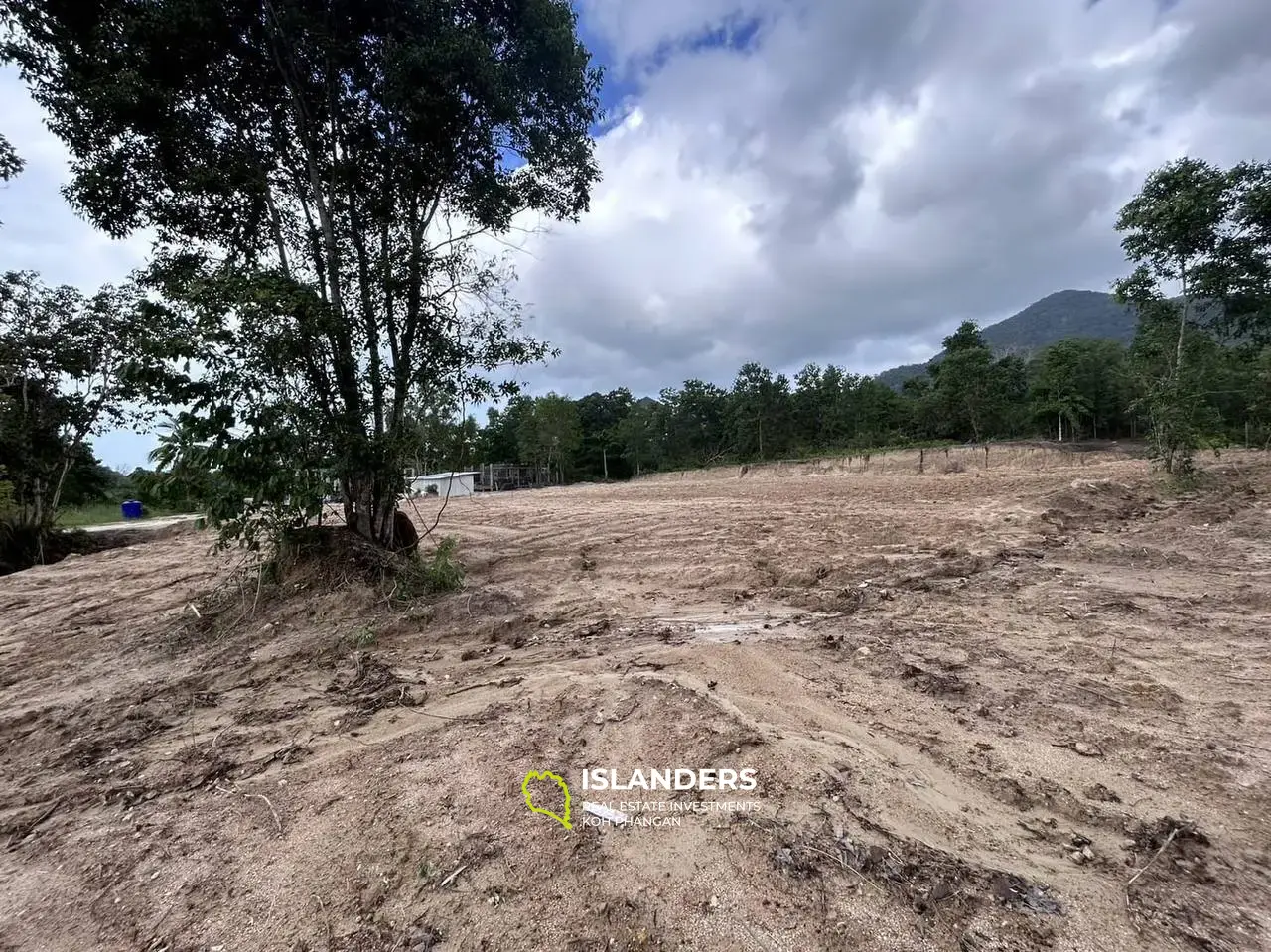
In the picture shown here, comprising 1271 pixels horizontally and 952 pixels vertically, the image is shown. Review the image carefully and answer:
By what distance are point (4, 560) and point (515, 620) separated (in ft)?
56.3

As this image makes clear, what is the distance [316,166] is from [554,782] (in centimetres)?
775

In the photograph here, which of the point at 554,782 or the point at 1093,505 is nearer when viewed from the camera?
the point at 554,782

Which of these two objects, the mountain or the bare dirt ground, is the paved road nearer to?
the bare dirt ground

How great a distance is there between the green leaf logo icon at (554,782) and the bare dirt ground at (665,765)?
4 centimetres

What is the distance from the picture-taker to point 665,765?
2.42 meters

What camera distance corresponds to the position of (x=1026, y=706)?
300cm

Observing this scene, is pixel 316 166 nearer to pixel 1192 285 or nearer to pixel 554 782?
pixel 554 782

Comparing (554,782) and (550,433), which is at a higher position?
(550,433)

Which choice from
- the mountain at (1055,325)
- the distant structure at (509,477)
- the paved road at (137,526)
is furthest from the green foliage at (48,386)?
the mountain at (1055,325)

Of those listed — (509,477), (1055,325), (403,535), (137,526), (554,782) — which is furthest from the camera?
(1055,325)

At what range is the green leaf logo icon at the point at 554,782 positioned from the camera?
2.15 metres

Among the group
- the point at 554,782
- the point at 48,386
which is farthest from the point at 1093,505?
the point at 48,386

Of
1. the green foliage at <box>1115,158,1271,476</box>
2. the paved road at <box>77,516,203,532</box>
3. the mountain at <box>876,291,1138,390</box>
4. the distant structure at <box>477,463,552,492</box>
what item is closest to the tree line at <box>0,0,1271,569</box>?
the green foliage at <box>1115,158,1271,476</box>

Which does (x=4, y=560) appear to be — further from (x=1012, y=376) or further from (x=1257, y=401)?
(x=1012, y=376)
